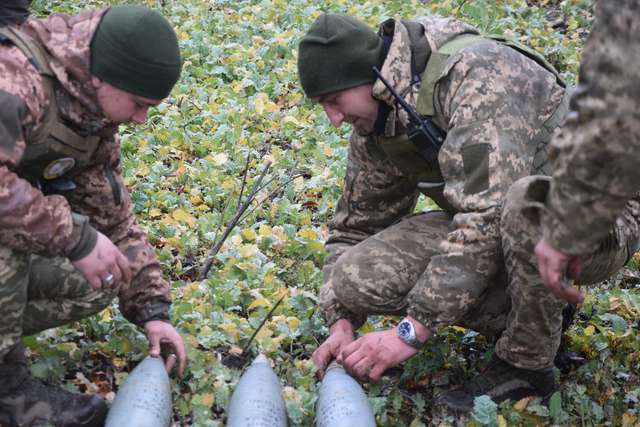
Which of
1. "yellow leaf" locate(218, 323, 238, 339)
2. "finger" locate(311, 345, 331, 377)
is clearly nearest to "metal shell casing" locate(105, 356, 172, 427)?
"yellow leaf" locate(218, 323, 238, 339)

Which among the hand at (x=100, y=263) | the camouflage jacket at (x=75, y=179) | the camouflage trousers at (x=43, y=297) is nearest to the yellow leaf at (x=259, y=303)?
the camouflage jacket at (x=75, y=179)

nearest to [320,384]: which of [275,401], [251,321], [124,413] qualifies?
[275,401]

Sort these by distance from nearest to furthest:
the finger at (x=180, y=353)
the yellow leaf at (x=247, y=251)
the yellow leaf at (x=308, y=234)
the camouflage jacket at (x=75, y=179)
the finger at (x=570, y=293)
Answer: the finger at (x=570, y=293), the camouflage jacket at (x=75, y=179), the finger at (x=180, y=353), the yellow leaf at (x=247, y=251), the yellow leaf at (x=308, y=234)

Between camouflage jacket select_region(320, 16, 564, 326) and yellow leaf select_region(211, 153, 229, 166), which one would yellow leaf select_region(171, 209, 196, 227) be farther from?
camouflage jacket select_region(320, 16, 564, 326)

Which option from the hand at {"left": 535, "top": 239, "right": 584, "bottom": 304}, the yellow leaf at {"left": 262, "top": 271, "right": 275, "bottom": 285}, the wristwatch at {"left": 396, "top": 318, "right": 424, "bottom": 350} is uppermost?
the hand at {"left": 535, "top": 239, "right": 584, "bottom": 304}

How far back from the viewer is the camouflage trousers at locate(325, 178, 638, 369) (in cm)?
363

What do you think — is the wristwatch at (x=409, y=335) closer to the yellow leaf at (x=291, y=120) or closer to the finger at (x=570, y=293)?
the finger at (x=570, y=293)

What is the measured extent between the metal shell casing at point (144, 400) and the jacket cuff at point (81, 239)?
61 centimetres

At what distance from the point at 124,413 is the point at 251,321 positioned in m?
1.13

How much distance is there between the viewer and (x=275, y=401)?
3670 millimetres

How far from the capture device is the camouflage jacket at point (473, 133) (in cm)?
371

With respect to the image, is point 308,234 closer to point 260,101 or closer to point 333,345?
point 333,345

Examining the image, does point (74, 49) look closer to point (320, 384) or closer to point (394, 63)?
point (394, 63)

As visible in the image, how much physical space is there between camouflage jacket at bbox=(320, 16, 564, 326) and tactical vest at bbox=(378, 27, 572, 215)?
0.10 feet
